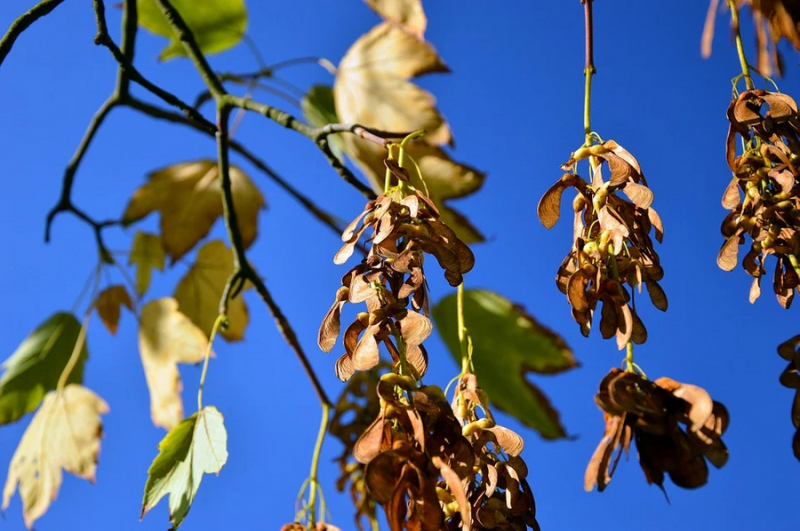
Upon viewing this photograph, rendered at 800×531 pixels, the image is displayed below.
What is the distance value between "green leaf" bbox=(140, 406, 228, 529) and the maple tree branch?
6.3 inches

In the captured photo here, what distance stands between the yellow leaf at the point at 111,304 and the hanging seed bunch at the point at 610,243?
433 mm

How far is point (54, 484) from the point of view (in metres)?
0.50

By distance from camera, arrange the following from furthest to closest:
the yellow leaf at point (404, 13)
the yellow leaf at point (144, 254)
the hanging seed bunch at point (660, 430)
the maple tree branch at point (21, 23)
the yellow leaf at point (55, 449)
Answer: the yellow leaf at point (144, 254) < the yellow leaf at point (55, 449) < the yellow leaf at point (404, 13) < the maple tree branch at point (21, 23) < the hanging seed bunch at point (660, 430)

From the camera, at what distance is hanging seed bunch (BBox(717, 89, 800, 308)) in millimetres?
242

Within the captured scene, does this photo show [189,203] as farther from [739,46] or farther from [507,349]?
[739,46]

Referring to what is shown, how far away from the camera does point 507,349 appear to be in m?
0.46

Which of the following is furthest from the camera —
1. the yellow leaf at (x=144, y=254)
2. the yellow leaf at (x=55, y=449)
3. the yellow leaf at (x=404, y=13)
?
the yellow leaf at (x=144, y=254)

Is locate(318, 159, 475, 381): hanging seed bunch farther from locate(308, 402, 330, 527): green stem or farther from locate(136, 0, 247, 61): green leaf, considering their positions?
locate(136, 0, 247, 61): green leaf

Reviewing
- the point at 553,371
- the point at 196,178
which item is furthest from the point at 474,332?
the point at 196,178

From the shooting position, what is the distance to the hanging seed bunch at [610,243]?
21cm

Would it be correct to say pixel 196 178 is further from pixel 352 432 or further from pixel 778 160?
pixel 778 160

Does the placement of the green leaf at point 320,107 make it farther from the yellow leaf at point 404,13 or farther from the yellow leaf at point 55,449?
the yellow leaf at point 55,449

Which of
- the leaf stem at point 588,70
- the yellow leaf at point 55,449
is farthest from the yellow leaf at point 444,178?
the yellow leaf at point 55,449

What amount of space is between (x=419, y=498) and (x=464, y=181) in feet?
0.80
